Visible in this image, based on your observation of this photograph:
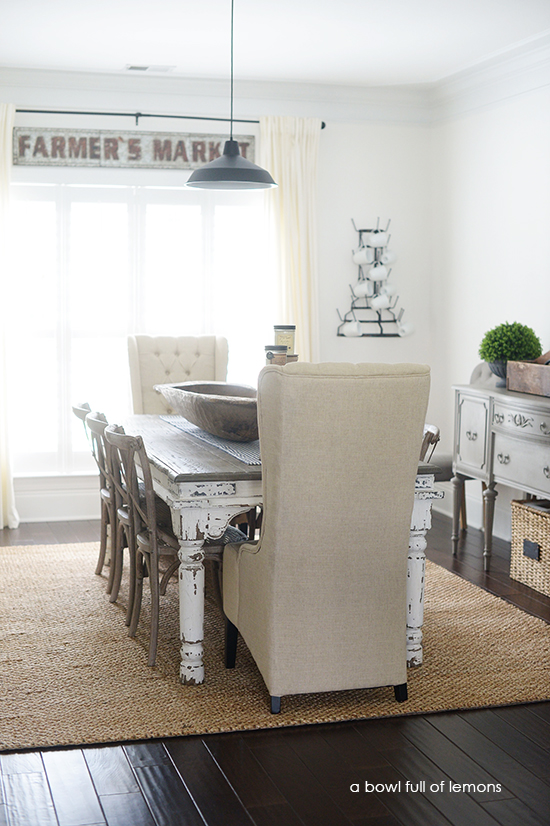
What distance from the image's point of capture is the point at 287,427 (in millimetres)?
2379

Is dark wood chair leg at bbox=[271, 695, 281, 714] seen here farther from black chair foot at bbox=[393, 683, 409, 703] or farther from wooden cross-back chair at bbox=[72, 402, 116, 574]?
wooden cross-back chair at bbox=[72, 402, 116, 574]

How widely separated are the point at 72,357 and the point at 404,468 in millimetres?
3427

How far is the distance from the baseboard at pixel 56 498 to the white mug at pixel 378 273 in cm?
233

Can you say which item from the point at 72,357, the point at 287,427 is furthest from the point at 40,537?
the point at 287,427

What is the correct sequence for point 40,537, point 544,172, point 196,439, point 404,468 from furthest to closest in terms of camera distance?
point 40,537
point 544,172
point 196,439
point 404,468

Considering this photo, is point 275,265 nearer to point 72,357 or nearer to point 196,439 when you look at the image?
point 72,357

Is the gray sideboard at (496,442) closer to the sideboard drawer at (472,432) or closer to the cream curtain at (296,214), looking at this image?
the sideboard drawer at (472,432)

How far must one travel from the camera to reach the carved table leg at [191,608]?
278cm

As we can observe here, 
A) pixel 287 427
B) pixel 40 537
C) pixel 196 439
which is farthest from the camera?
pixel 40 537

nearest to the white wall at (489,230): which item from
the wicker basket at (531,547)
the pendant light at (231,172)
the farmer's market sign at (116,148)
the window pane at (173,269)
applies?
the wicker basket at (531,547)

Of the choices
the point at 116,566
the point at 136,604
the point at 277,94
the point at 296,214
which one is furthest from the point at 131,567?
the point at 277,94

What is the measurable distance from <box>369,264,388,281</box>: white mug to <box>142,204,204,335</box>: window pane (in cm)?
117

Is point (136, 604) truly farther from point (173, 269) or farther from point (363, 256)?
point (363, 256)

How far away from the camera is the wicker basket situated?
398cm
